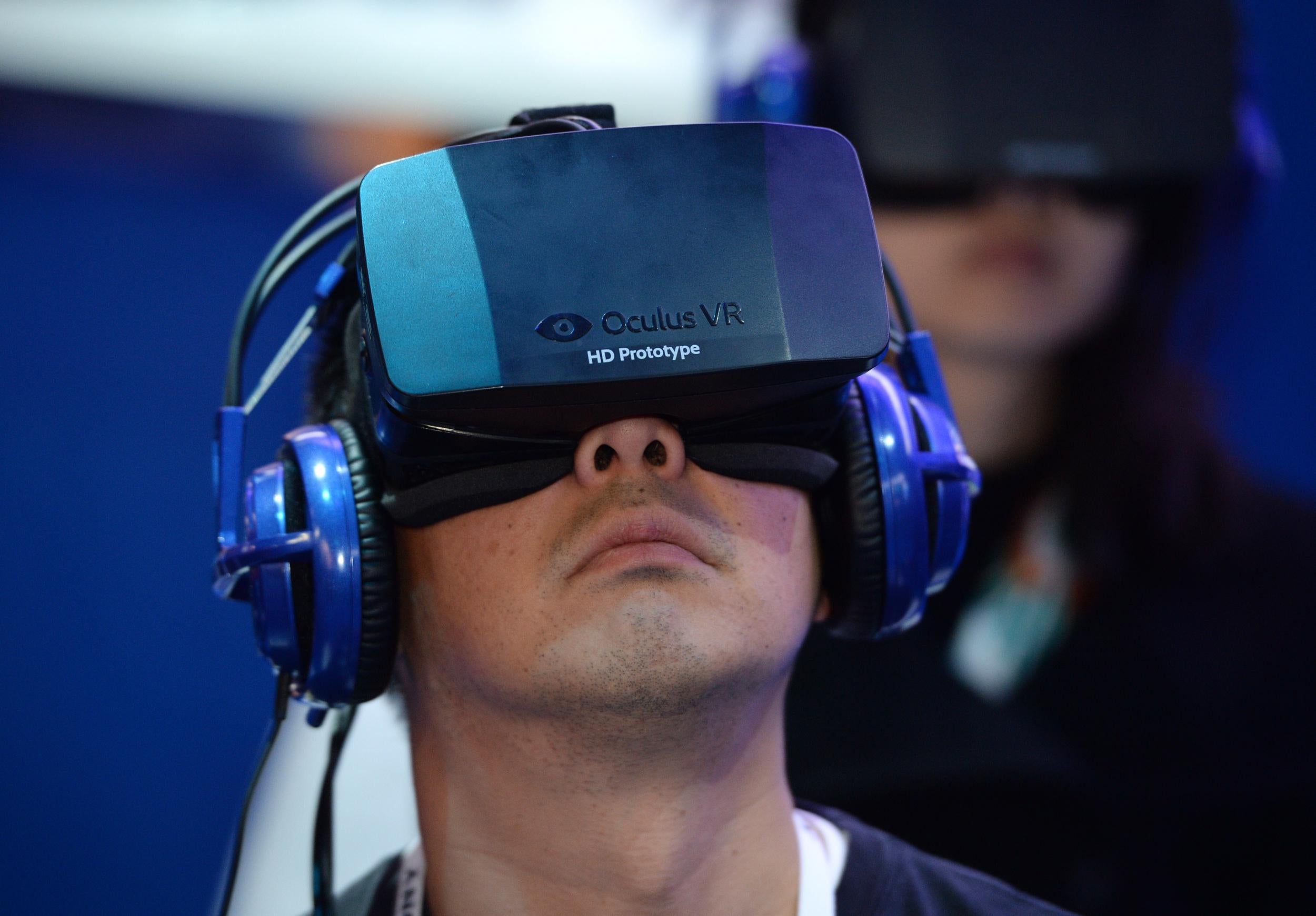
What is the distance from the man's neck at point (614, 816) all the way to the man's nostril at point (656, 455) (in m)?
0.21

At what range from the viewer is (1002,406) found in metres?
2.08

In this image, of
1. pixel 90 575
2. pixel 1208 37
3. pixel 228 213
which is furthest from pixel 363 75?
pixel 1208 37

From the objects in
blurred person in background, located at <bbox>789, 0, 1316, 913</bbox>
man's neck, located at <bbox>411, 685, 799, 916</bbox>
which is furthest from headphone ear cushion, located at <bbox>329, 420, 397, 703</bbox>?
blurred person in background, located at <bbox>789, 0, 1316, 913</bbox>

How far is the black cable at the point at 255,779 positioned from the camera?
3.33 ft

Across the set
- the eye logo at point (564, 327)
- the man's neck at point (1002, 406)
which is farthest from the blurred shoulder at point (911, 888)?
the man's neck at point (1002, 406)

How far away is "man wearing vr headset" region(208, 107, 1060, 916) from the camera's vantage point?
0.82 metres

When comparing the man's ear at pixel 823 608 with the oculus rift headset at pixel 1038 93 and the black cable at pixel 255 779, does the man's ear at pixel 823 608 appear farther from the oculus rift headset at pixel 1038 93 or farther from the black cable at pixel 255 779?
the oculus rift headset at pixel 1038 93

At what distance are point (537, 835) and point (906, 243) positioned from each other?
116 cm

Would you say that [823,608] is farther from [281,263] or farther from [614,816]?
[281,263]

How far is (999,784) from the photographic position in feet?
5.16

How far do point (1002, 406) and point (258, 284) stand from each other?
139cm

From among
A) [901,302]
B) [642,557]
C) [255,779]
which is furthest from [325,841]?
[901,302]

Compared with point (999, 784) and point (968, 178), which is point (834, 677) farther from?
point (968, 178)

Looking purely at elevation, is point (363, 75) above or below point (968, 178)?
above
